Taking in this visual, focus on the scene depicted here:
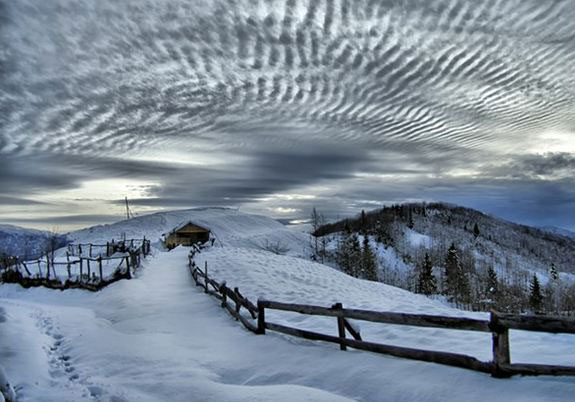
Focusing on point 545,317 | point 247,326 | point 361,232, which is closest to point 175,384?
point 247,326

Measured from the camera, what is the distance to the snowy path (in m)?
6.84

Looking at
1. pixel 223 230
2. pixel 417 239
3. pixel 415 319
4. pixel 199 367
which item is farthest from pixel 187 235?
pixel 417 239

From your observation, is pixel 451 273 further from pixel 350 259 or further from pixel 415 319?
pixel 415 319

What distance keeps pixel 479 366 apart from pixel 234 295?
9402mm

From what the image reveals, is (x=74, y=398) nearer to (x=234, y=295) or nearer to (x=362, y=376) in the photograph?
(x=362, y=376)

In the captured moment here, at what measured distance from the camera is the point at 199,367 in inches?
365

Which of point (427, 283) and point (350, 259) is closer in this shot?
point (427, 283)

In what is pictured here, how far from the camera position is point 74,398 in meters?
7.47

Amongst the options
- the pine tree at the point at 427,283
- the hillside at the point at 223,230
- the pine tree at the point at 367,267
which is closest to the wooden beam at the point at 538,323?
the hillside at the point at 223,230

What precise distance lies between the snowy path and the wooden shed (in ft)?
221

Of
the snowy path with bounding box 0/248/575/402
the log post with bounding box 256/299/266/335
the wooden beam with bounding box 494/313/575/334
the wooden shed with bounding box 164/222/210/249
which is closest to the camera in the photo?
the wooden beam with bounding box 494/313/575/334

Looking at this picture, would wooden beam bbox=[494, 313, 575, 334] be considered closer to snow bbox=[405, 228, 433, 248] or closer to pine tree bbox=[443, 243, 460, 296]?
pine tree bbox=[443, 243, 460, 296]

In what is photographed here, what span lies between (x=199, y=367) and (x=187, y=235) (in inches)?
3098

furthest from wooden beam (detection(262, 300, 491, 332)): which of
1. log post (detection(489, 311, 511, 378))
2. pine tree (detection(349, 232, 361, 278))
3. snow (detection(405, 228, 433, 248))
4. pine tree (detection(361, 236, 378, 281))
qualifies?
snow (detection(405, 228, 433, 248))
